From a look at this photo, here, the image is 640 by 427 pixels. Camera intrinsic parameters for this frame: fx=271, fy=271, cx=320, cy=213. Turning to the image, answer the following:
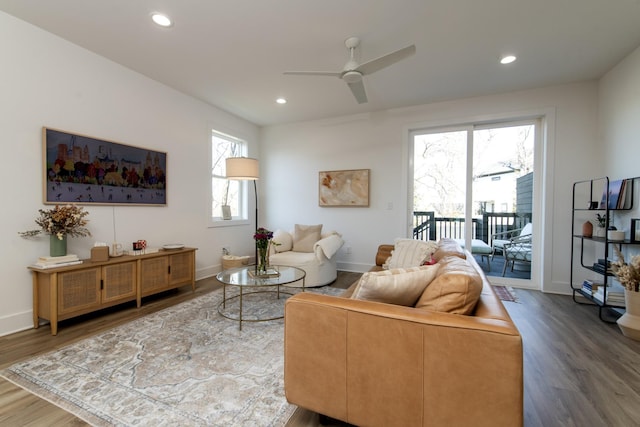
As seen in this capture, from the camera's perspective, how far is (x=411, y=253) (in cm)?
281

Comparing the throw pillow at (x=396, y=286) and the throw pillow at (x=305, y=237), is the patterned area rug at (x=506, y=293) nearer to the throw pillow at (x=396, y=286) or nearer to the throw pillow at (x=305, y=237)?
the throw pillow at (x=305, y=237)

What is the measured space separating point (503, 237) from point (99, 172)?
5.40 metres

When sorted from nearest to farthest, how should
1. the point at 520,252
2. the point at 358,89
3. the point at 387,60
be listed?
the point at 387,60, the point at 358,89, the point at 520,252

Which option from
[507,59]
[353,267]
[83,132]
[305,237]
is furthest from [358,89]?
[353,267]

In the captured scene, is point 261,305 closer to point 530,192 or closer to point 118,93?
point 118,93

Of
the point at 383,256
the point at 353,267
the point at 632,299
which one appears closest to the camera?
the point at 632,299

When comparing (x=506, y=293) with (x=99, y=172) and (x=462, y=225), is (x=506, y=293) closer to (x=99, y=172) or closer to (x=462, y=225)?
(x=462, y=225)

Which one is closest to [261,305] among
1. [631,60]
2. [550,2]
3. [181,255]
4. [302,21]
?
[181,255]

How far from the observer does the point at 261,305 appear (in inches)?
122

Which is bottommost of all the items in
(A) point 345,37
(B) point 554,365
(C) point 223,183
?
(B) point 554,365

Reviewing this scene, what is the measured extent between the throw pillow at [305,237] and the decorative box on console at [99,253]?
2363 millimetres

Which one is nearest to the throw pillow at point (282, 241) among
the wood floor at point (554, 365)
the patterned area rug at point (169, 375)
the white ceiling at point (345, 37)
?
the wood floor at point (554, 365)

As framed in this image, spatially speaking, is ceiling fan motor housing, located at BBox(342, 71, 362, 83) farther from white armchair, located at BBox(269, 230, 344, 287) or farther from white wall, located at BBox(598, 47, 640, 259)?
white wall, located at BBox(598, 47, 640, 259)

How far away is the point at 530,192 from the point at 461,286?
3.65 m
